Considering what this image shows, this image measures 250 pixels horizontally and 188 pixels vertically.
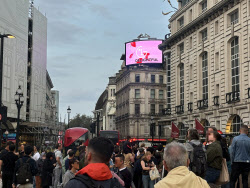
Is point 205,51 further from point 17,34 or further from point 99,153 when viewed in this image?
point 99,153

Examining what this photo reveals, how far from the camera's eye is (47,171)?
1568 centimetres

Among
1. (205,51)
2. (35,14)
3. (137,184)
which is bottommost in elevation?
(137,184)

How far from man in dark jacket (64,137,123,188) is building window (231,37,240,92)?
37872 millimetres

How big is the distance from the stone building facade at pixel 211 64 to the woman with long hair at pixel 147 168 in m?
26.0

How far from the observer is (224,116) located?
42781 mm

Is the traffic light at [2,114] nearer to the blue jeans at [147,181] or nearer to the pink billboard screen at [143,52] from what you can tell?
the blue jeans at [147,181]

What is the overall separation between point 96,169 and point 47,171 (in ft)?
40.2

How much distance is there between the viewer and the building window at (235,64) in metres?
40.9

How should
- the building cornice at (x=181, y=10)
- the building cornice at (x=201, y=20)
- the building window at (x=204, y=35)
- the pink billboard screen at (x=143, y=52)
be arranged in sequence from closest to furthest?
the building cornice at (x=201, y=20)
the building window at (x=204, y=35)
the building cornice at (x=181, y=10)
the pink billboard screen at (x=143, y=52)

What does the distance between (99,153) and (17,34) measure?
61283 millimetres

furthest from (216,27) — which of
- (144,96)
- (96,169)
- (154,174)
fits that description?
(144,96)

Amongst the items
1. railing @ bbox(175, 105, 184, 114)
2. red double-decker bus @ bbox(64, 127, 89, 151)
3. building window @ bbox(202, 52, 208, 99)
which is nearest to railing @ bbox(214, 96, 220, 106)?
building window @ bbox(202, 52, 208, 99)

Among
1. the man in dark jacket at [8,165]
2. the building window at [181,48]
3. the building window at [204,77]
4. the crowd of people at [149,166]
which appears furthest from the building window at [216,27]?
the man in dark jacket at [8,165]

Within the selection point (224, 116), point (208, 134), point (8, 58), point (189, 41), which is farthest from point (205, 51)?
point (208, 134)
